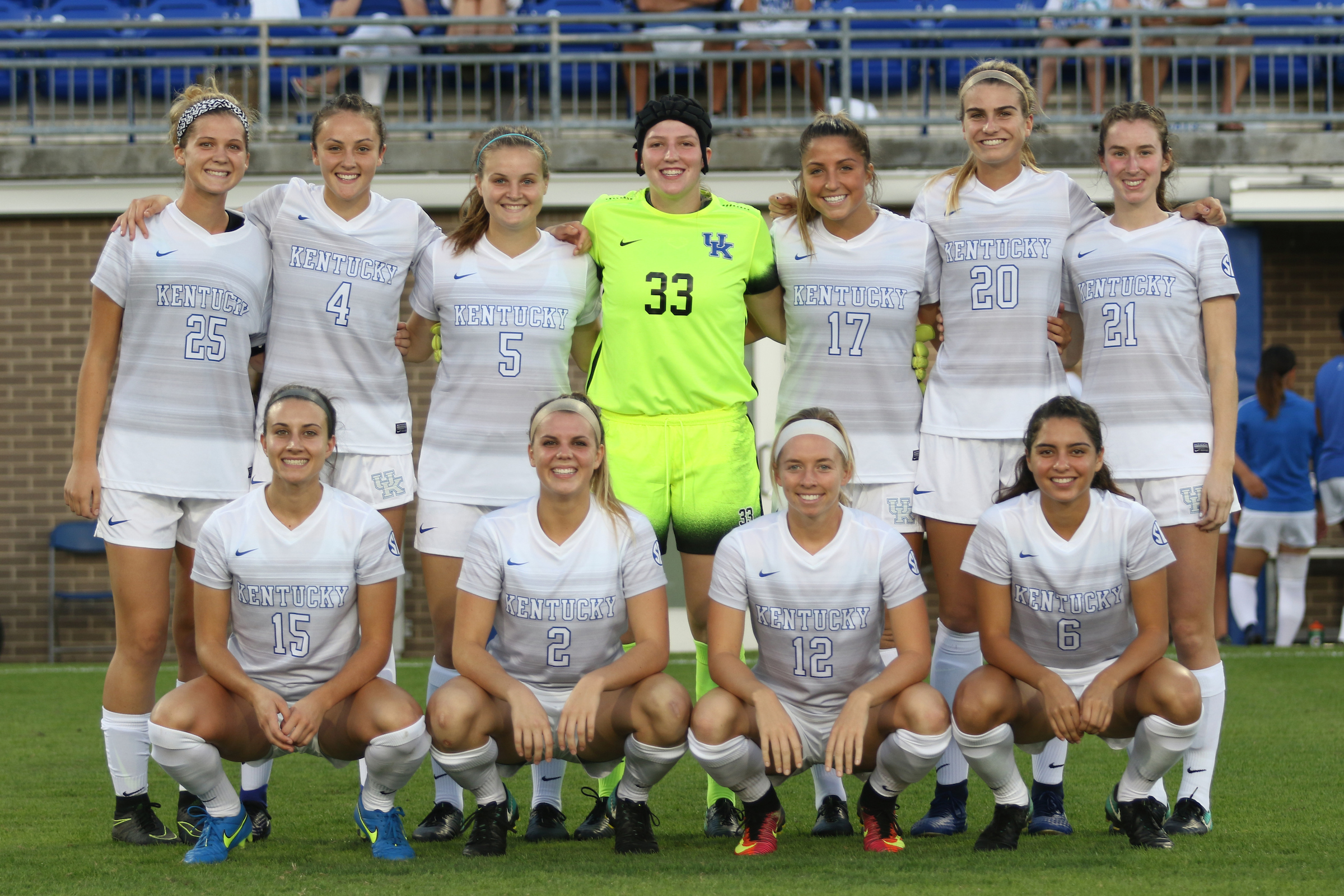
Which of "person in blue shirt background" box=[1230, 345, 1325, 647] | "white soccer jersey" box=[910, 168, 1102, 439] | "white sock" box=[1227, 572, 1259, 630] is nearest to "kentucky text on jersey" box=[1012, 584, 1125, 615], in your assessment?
"white soccer jersey" box=[910, 168, 1102, 439]

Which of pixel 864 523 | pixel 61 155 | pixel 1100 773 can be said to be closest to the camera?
pixel 864 523

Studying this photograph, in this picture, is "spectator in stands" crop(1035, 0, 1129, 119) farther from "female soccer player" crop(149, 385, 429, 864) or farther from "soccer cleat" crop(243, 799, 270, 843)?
"soccer cleat" crop(243, 799, 270, 843)

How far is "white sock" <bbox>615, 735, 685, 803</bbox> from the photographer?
395 cm

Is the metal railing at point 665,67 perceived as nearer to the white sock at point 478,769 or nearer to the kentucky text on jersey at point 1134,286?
the kentucky text on jersey at point 1134,286

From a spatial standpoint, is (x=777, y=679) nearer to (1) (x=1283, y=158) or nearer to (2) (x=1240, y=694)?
(2) (x=1240, y=694)

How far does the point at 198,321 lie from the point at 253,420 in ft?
1.23

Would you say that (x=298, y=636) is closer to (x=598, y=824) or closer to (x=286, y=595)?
(x=286, y=595)

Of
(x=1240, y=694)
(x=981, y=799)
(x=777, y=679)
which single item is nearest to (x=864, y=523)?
(x=777, y=679)

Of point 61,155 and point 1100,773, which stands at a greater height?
point 61,155

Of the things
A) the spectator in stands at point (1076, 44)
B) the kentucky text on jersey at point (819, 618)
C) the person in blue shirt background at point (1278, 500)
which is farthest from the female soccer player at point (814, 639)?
the spectator in stands at point (1076, 44)

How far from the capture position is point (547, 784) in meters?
4.41

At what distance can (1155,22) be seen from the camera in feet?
35.5

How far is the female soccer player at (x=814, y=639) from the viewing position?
12.8 ft

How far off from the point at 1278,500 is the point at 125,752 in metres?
7.86
